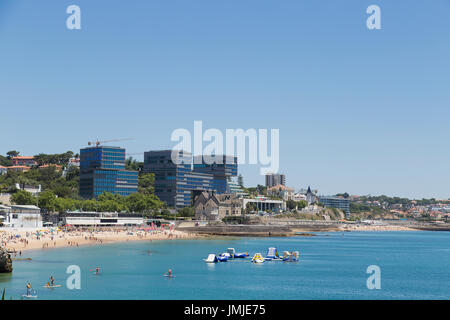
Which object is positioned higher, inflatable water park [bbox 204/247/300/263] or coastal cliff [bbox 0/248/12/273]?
coastal cliff [bbox 0/248/12/273]

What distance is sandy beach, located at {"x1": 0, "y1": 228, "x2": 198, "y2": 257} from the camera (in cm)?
10281

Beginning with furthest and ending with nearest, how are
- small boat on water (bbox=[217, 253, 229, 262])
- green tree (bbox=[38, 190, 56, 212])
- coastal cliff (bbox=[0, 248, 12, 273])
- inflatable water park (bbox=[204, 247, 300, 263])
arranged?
1. green tree (bbox=[38, 190, 56, 212])
2. small boat on water (bbox=[217, 253, 229, 262])
3. inflatable water park (bbox=[204, 247, 300, 263])
4. coastal cliff (bbox=[0, 248, 12, 273])

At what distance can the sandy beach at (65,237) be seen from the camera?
102812 millimetres

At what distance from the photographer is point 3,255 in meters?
62.7

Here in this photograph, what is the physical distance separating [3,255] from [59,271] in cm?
802

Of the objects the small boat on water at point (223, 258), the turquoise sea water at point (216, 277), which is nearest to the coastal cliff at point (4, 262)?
the turquoise sea water at point (216, 277)

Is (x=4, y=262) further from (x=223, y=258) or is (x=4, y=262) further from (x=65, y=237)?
(x=65, y=237)

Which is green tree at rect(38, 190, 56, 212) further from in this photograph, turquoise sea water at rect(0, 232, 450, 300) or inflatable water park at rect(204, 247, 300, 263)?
inflatable water park at rect(204, 247, 300, 263)

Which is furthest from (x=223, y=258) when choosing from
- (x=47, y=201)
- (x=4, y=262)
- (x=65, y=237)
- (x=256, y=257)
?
(x=47, y=201)

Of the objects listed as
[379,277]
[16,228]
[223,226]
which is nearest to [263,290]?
[379,277]

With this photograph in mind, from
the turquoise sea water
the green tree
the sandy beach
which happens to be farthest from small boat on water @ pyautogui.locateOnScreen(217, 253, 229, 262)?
the green tree
